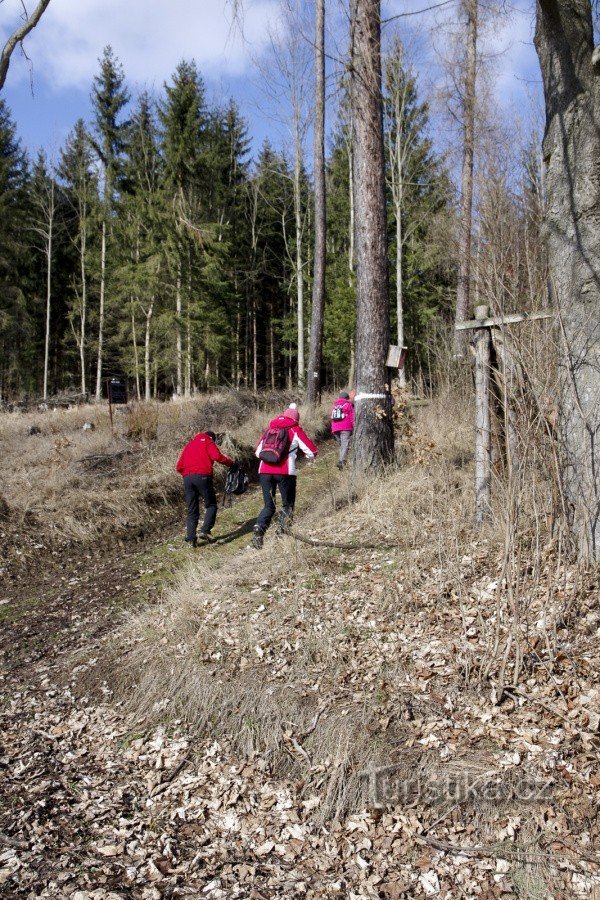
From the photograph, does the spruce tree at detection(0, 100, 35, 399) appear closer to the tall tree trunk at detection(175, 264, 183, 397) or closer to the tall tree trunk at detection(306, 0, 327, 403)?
the tall tree trunk at detection(175, 264, 183, 397)

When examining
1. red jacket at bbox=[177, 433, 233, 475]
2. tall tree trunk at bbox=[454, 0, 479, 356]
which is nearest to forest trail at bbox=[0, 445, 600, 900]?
red jacket at bbox=[177, 433, 233, 475]

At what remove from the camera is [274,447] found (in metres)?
7.80

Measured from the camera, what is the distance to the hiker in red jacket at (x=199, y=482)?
8.53m

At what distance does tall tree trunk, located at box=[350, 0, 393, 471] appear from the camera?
8219 millimetres

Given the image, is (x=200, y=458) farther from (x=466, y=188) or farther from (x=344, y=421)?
(x=466, y=188)

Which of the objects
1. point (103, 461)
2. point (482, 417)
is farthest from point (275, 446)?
point (103, 461)

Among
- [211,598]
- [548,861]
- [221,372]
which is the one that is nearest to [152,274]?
[221,372]

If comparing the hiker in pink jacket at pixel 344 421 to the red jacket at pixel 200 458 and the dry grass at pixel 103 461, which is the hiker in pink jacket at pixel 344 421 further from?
the red jacket at pixel 200 458

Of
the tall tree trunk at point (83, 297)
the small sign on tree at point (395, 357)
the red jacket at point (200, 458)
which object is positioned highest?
the tall tree trunk at point (83, 297)

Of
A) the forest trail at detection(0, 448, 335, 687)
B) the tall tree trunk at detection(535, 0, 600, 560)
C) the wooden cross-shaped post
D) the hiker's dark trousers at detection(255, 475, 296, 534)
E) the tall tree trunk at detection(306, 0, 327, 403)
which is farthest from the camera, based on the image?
the tall tree trunk at detection(306, 0, 327, 403)

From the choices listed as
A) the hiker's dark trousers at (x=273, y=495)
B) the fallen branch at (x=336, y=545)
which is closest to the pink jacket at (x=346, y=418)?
the hiker's dark trousers at (x=273, y=495)

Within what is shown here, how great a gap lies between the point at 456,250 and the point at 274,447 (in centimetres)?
1169

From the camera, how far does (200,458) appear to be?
28.3ft

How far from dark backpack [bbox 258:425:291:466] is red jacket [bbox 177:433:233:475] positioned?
3.35 ft
